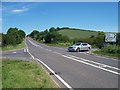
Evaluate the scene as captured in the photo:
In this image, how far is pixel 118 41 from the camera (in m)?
58.0

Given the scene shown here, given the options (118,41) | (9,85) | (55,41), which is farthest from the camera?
(55,41)

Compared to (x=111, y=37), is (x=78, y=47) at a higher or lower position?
lower

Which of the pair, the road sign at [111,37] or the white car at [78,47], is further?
the road sign at [111,37]

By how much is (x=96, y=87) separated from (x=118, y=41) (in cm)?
4792

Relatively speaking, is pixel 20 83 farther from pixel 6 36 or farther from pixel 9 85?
pixel 6 36

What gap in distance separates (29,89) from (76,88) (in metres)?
1.89

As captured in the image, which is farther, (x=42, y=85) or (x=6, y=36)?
(x=6, y=36)

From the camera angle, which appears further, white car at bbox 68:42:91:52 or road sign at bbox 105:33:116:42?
road sign at bbox 105:33:116:42

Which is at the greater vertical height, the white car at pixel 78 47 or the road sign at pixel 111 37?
the road sign at pixel 111 37

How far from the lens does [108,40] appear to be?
159 feet

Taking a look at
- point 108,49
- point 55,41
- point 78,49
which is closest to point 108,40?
point 78,49

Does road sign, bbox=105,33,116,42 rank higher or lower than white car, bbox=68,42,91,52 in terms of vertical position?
higher

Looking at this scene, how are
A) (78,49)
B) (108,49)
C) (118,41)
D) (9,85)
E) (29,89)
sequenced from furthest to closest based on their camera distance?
(118,41) → (78,49) → (108,49) → (9,85) → (29,89)

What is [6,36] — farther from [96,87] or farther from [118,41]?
[96,87]
